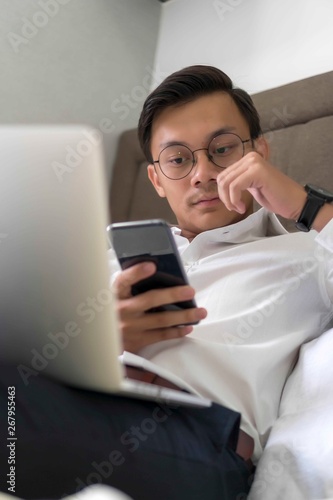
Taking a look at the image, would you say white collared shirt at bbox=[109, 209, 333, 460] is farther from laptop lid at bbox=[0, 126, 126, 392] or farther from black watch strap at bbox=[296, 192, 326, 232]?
laptop lid at bbox=[0, 126, 126, 392]

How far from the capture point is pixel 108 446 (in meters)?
0.73

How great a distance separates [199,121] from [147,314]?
1.78 ft

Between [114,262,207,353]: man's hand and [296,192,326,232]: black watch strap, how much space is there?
279 millimetres

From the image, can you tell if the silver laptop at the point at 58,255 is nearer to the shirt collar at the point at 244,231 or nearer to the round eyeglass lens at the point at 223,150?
the shirt collar at the point at 244,231

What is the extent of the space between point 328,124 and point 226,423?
1053 millimetres

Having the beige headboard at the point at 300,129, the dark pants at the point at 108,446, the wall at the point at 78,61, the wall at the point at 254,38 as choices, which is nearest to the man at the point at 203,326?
the dark pants at the point at 108,446

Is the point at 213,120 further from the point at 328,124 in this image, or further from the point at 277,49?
the point at 277,49

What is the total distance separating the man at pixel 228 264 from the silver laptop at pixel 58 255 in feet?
0.89

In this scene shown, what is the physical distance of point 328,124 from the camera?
1.62 m

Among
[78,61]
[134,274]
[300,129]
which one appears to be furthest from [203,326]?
[78,61]

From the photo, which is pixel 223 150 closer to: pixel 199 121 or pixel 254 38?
pixel 199 121

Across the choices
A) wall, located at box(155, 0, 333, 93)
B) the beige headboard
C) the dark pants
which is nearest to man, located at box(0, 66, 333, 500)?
the dark pants

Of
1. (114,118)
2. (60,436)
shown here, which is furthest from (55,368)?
(114,118)

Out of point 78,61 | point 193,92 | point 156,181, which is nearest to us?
point 193,92
